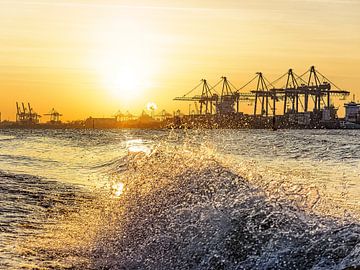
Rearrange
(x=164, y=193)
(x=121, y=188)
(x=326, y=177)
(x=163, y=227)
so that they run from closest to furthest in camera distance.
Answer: (x=163, y=227) < (x=164, y=193) < (x=121, y=188) < (x=326, y=177)

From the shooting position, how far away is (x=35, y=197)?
2281cm

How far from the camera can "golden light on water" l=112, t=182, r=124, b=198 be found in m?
23.8

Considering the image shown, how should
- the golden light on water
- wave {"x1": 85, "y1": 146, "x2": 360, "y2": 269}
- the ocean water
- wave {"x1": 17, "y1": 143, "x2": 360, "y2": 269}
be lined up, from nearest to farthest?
wave {"x1": 85, "y1": 146, "x2": 360, "y2": 269} → wave {"x1": 17, "y1": 143, "x2": 360, "y2": 269} → the ocean water → the golden light on water

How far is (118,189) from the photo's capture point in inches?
1010

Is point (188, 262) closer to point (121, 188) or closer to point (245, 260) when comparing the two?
point (245, 260)

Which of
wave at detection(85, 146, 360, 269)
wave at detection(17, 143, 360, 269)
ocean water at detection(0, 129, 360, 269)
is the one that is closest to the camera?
wave at detection(85, 146, 360, 269)

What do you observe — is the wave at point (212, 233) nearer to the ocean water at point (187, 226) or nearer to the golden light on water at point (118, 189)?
the ocean water at point (187, 226)

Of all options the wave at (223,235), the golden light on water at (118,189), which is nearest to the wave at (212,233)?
the wave at (223,235)

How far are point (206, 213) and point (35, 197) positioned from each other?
29.8 feet

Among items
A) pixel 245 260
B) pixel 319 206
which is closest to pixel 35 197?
pixel 319 206

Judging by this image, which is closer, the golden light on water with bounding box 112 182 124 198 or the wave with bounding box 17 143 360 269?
the wave with bounding box 17 143 360 269

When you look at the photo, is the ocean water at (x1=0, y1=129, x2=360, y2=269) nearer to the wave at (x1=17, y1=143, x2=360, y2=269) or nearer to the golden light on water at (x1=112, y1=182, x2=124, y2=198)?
the wave at (x1=17, y1=143, x2=360, y2=269)

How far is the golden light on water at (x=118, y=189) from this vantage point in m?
23.8

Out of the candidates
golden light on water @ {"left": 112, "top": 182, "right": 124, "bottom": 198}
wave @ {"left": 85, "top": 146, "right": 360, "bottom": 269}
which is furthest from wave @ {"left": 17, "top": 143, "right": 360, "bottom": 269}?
golden light on water @ {"left": 112, "top": 182, "right": 124, "bottom": 198}
